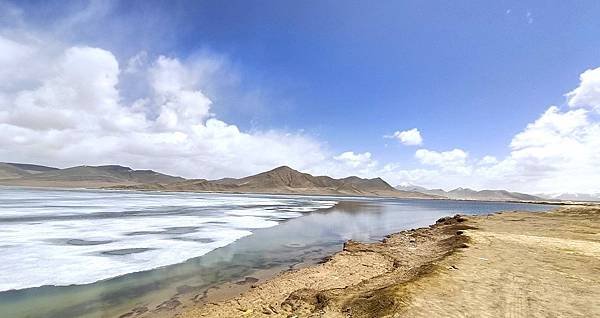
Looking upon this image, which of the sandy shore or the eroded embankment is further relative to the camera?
the eroded embankment

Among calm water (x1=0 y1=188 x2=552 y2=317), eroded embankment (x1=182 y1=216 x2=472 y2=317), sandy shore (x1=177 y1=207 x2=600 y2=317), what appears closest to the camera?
sandy shore (x1=177 y1=207 x2=600 y2=317)

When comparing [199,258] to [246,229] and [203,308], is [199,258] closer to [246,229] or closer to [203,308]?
[203,308]

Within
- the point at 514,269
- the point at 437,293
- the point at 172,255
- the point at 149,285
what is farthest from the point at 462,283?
the point at 172,255

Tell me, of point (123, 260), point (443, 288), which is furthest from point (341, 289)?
point (123, 260)

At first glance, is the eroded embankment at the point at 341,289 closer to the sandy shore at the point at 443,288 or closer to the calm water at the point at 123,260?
the sandy shore at the point at 443,288

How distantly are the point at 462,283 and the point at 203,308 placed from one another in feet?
22.2

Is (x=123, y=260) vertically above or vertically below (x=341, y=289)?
below

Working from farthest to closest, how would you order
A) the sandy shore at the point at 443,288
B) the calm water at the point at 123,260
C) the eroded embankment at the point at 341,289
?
the calm water at the point at 123,260
the eroded embankment at the point at 341,289
the sandy shore at the point at 443,288

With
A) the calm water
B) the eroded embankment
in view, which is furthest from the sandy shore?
the calm water

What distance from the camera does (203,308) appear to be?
27.9 ft

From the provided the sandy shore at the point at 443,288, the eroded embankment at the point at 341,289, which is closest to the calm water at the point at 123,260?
the eroded embankment at the point at 341,289

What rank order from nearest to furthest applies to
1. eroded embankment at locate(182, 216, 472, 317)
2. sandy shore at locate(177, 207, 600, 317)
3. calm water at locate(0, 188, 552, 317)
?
1. sandy shore at locate(177, 207, 600, 317)
2. eroded embankment at locate(182, 216, 472, 317)
3. calm water at locate(0, 188, 552, 317)

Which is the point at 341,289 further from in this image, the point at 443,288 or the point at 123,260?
the point at 123,260

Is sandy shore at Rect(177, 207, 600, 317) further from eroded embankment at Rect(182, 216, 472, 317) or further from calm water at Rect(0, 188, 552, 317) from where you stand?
calm water at Rect(0, 188, 552, 317)
